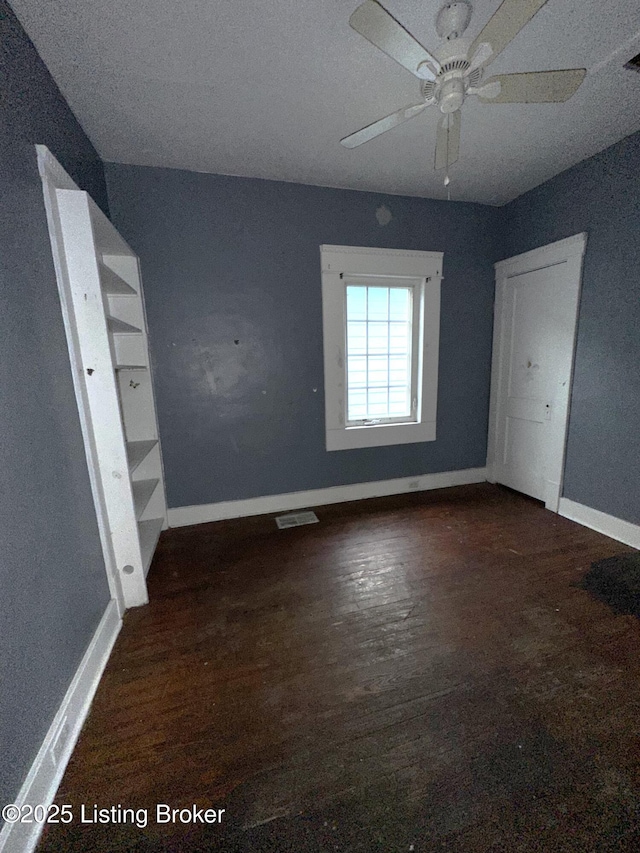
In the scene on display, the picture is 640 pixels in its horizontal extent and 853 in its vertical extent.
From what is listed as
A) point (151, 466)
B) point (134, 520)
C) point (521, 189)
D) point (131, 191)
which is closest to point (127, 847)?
point (134, 520)

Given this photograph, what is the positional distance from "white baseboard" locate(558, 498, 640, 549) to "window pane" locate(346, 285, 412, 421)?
1.54 meters

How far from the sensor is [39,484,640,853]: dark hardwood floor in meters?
0.95

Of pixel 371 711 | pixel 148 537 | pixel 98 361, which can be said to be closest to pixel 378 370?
pixel 98 361

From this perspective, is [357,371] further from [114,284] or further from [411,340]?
[114,284]

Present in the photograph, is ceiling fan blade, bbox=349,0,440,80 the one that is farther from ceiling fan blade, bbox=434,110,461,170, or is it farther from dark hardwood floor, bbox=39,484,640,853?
dark hardwood floor, bbox=39,484,640,853

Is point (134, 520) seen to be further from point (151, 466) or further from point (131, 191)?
point (131, 191)

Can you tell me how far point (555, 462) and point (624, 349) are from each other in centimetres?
98

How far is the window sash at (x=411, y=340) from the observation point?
2933mm

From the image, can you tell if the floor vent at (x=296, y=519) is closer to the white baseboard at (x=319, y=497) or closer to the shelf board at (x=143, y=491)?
the white baseboard at (x=319, y=497)

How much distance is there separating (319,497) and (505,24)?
2.87 m

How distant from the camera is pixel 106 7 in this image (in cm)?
129

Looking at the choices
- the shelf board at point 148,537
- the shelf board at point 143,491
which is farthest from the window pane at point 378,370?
the shelf board at point 148,537

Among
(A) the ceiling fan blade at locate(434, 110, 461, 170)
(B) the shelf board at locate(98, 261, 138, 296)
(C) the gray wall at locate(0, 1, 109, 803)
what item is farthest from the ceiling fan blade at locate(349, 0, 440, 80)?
(B) the shelf board at locate(98, 261, 138, 296)

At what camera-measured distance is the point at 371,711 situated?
4.15ft
